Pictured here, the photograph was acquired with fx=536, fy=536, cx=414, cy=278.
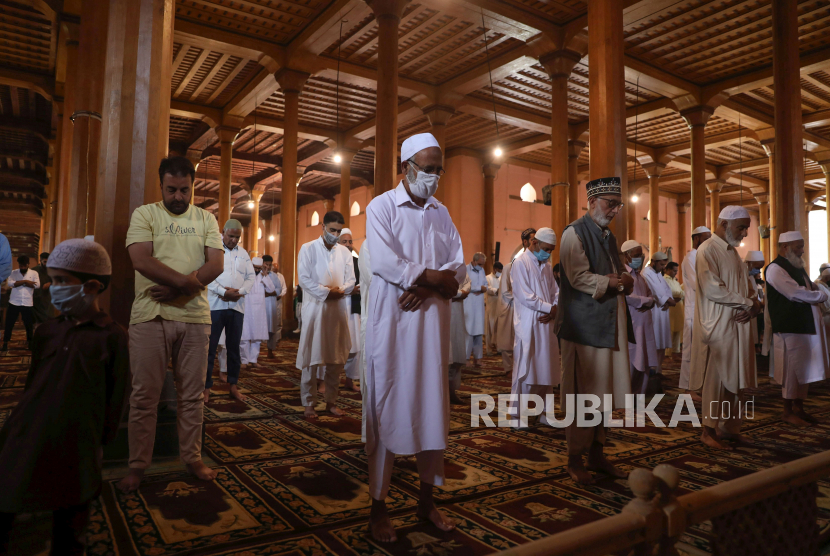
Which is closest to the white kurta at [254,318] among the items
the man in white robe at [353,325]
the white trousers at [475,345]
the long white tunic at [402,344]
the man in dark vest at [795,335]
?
the man in white robe at [353,325]

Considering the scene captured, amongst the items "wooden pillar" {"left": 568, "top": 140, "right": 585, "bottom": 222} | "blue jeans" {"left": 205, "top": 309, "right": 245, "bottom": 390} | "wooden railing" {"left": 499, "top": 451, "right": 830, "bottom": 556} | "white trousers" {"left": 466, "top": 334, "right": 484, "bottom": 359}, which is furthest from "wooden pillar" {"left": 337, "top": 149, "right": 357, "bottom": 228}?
"wooden railing" {"left": 499, "top": 451, "right": 830, "bottom": 556}

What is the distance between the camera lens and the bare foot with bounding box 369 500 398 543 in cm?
215

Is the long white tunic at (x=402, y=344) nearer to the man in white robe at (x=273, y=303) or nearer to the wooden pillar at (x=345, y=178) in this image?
the man in white robe at (x=273, y=303)

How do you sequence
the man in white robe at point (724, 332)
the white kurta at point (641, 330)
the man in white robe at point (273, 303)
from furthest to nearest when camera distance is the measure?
the man in white robe at point (273, 303)
the white kurta at point (641, 330)
the man in white robe at point (724, 332)

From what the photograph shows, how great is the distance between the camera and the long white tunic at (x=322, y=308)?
4.53m

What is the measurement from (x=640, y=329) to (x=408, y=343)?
4.11 metres

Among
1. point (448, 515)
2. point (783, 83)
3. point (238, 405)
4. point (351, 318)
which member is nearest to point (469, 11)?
point (783, 83)

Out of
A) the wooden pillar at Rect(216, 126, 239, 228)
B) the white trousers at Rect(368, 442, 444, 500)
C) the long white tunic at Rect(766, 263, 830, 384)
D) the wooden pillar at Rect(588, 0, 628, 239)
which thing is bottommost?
the white trousers at Rect(368, 442, 444, 500)

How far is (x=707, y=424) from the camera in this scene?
3.80 meters

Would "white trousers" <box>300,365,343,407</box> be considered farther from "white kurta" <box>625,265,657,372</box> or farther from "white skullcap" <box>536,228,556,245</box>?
"white kurta" <box>625,265,657,372</box>

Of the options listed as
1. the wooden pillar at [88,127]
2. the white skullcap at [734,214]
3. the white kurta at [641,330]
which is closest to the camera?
the white skullcap at [734,214]

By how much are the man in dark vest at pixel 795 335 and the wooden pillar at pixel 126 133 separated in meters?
5.04

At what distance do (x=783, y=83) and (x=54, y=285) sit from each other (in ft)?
24.7

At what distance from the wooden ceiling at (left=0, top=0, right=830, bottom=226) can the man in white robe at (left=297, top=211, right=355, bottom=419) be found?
348cm
